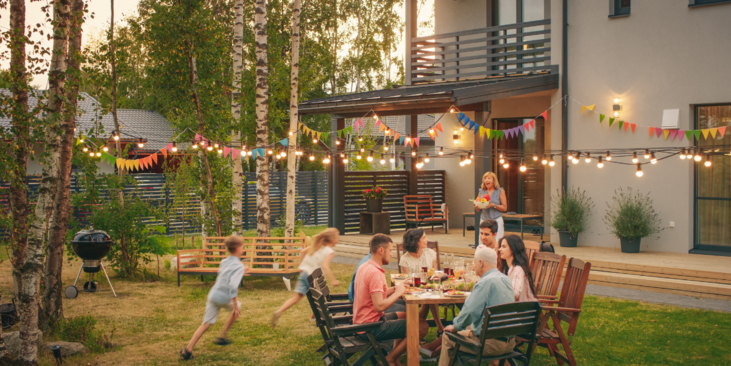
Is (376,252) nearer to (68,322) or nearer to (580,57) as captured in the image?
(68,322)

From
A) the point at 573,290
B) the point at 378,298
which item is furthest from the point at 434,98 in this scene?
the point at 378,298

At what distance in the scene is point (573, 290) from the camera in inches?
209

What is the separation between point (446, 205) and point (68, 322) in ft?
31.5

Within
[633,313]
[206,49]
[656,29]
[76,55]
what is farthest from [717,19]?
[76,55]

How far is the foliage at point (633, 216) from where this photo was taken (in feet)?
32.6

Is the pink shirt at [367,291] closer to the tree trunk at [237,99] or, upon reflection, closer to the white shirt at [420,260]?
the white shirt at [420,260]

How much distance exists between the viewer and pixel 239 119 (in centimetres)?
1078

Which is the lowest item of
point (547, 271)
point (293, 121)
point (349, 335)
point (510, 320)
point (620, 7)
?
point (349, 335)

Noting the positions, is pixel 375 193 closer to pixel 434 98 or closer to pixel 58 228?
pixel 434 98

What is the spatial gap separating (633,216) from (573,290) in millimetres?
5511

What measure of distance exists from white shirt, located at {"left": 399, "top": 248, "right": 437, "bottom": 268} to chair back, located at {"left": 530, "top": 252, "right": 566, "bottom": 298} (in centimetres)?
116

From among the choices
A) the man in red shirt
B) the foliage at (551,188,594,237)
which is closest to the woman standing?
the foliage at (551,188,594,237)

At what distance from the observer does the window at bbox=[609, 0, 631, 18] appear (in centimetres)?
1062

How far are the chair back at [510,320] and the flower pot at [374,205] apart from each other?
29.2 feet
